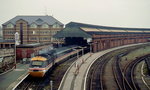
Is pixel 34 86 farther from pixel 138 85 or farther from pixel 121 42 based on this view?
pixel 121 42

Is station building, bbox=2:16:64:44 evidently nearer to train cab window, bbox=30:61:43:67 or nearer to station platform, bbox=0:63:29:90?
station platform, bbox=0:63:29:90

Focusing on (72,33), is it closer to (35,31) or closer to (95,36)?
(95,36)

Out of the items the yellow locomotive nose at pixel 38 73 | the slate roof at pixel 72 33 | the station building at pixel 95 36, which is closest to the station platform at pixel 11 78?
the yellow locomotive nose at pixel 38 73

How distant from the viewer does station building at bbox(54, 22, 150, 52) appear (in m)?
63.8

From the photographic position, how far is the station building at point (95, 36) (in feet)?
209

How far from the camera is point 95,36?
66.1m

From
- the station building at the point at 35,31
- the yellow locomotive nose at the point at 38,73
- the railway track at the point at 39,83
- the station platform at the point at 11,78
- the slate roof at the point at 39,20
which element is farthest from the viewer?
the slate roof at the point at 39,20

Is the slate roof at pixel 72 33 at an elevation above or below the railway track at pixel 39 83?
above

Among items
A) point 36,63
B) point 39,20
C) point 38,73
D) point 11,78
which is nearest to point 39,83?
point 38,73

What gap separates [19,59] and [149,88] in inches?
1377

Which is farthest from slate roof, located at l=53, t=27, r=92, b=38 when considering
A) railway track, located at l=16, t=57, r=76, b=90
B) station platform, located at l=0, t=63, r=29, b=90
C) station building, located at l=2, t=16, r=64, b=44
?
station platform, located at l=0, t=63, r=29, b=90

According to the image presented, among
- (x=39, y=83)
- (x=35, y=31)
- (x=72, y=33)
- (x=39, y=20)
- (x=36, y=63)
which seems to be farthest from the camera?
(x=39, y=20)

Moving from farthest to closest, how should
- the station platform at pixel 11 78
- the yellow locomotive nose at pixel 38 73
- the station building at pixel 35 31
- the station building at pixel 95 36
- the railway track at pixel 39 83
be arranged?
the station building at pixel 35 31
the station building at pixel 95 36
the yellow locomotive nose at pixel 38 73
the railway track at pixel 39 83
the station platform at pixel 11 78

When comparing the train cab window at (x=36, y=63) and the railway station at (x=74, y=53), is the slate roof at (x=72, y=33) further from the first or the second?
the train cab window at (x=36, y=63)
